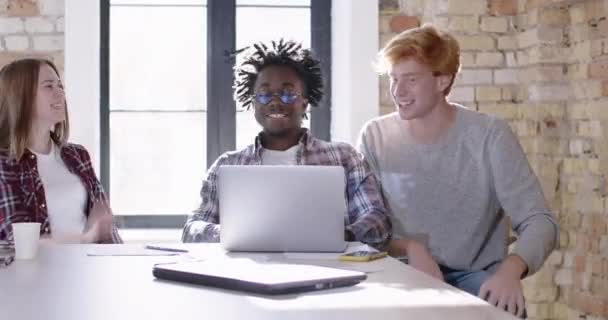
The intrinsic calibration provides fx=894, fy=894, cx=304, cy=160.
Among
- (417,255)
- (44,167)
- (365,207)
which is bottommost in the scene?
(417,255)

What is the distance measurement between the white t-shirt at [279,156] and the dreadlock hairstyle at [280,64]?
256 mm

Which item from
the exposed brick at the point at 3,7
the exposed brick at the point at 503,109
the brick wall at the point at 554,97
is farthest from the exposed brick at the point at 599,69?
the exposed brick at the point at 3,7

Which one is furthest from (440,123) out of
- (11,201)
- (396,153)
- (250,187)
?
(11,201)

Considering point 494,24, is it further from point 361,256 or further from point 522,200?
point 361,256

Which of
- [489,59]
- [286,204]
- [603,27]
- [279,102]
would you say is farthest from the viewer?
[489,59]

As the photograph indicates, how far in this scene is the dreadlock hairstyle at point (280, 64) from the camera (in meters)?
3.24

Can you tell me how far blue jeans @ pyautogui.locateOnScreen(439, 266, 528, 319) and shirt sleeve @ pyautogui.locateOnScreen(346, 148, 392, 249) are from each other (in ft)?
0.77

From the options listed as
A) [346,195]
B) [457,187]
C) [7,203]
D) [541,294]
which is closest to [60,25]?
[7,203]

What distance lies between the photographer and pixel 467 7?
3.99 meters

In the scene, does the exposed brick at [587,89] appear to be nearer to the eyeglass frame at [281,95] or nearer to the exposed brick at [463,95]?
the exposed brick at [463,95]

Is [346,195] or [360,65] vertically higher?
[360,65]

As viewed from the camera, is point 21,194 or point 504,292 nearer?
point 504,292

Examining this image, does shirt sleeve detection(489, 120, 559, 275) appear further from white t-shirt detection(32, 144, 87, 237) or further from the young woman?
white t-shirt detection(32, 144, 87, 237)

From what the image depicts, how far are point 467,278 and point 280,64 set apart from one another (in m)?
1.04
